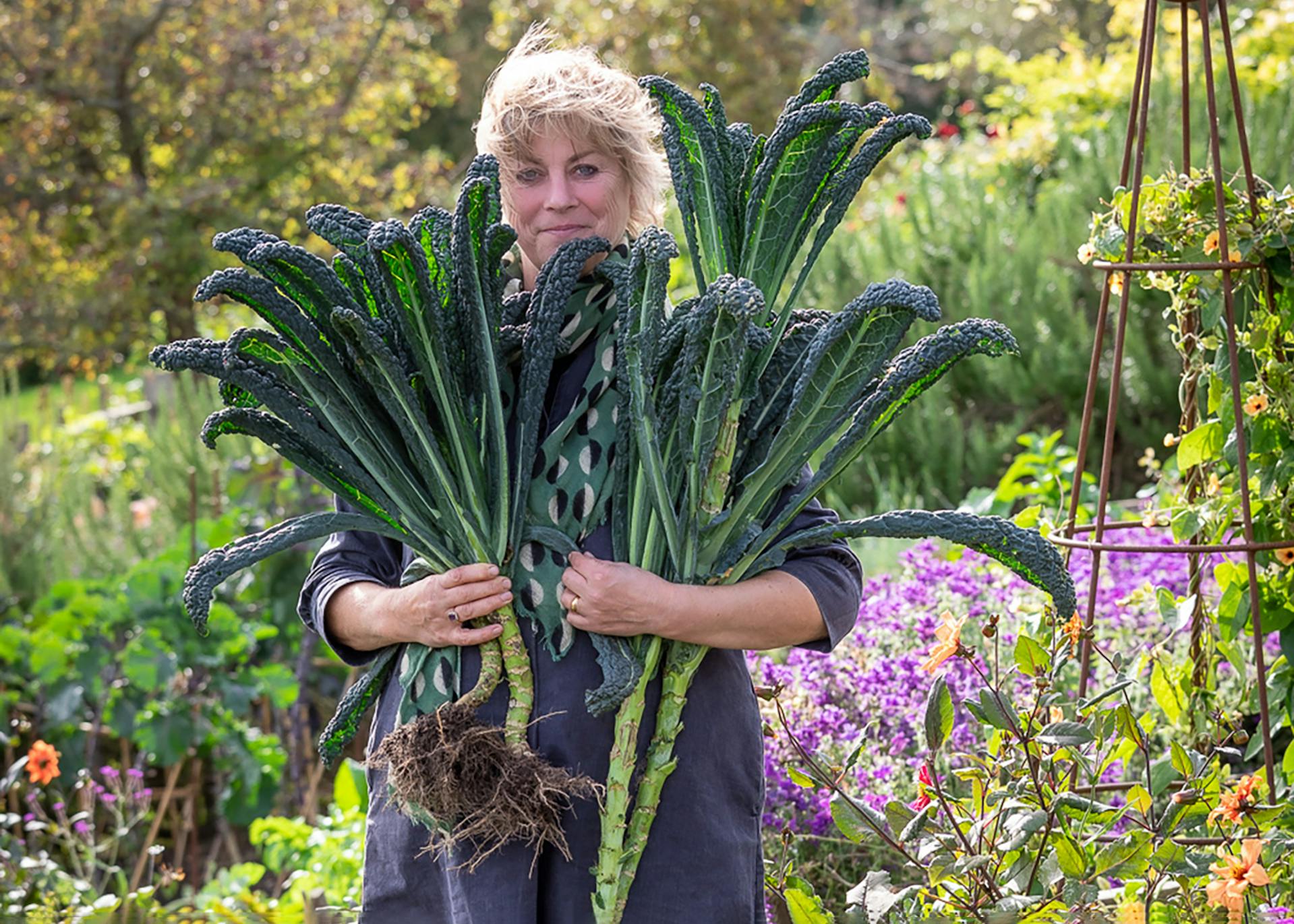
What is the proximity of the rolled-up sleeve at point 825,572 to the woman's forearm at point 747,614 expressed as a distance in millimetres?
14

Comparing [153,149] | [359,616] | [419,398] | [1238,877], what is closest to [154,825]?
[359,616]

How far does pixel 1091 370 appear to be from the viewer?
2133 mm

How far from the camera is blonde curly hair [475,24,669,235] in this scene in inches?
68.1

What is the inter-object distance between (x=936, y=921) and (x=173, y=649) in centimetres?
254

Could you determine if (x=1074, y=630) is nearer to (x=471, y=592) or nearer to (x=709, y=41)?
(x=471, y=592)

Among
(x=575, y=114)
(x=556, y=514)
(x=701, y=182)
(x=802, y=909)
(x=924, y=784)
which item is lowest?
(x=802, y=909)

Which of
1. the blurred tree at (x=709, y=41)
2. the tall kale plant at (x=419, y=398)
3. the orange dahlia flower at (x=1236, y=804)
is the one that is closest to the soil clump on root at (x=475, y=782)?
the tall kale plant at (x=419, y=398)

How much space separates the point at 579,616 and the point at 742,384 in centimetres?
32

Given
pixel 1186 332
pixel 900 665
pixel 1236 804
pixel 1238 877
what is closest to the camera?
pixel 1238 877

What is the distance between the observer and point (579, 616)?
1.53 m

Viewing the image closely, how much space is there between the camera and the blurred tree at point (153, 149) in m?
6.92

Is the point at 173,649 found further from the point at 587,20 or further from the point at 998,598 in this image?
the point at 587,20

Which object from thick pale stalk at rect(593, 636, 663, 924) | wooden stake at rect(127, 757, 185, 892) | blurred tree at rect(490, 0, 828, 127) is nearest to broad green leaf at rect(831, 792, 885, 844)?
thick pale stalk at rect(593, 636, 663, 924)

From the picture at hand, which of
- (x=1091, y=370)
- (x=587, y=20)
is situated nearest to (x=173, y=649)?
(x=1091, y=370)
